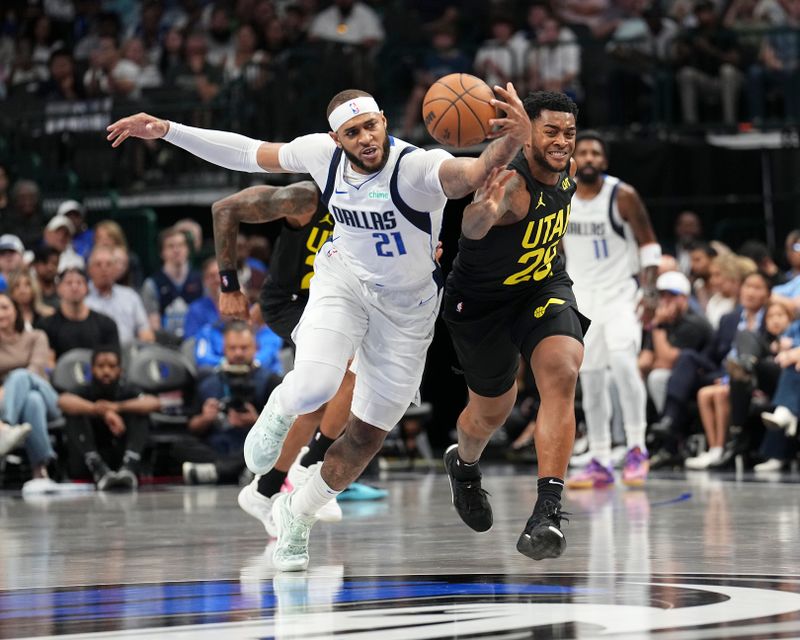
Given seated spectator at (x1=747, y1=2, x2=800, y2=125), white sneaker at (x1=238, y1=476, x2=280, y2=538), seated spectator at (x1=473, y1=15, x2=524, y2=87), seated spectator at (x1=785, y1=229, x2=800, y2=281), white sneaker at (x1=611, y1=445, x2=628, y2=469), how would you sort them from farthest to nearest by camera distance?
1. seated spectator at (x1=473, y1=15, x2=524, y2=87)
2. seated spectator at (x1=747, y1=2, x2=800, y2=125)
3. seated spectator at (x1=785, y1=229, x2=800, y2=281)
4. white sneaker at (x1=611, y1=445, x2=628, y2=469)
5. white sneaker at (x1=238, y1=476, x2=280, y2=538)

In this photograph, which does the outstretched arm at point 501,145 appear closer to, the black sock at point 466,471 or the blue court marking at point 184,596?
the blue court marking at point 184,596

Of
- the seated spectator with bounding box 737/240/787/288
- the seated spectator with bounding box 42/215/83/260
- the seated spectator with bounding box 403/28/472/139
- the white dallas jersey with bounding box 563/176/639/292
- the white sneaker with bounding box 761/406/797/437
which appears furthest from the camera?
the seated spectator with bounding box 403/28/472/139

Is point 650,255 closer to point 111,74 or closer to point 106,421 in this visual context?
point 106,421

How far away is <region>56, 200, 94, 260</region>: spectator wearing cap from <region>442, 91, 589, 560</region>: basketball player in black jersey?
9.16 m

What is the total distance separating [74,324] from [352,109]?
7.30m

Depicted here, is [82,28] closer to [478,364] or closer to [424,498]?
[424,498]

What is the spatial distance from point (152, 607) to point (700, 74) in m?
12.1

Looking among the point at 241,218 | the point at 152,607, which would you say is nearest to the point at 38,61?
the point at 241,218

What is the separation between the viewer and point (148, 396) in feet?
42.8

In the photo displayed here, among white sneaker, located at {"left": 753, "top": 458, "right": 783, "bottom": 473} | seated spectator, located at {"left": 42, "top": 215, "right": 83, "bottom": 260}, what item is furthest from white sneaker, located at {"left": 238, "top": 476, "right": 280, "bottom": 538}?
seated spectator, located at {"left": 42, "top": 215, "right": 83, "bottom": 260}

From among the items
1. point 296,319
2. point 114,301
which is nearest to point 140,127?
point 296,319

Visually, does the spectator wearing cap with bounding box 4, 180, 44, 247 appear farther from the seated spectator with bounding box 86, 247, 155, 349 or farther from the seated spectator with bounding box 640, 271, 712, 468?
the seated spectator with bounding box 640, 271, 712, 468

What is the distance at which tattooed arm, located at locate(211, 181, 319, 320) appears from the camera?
7340mm

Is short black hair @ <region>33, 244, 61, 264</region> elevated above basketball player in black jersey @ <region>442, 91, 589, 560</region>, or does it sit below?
above
